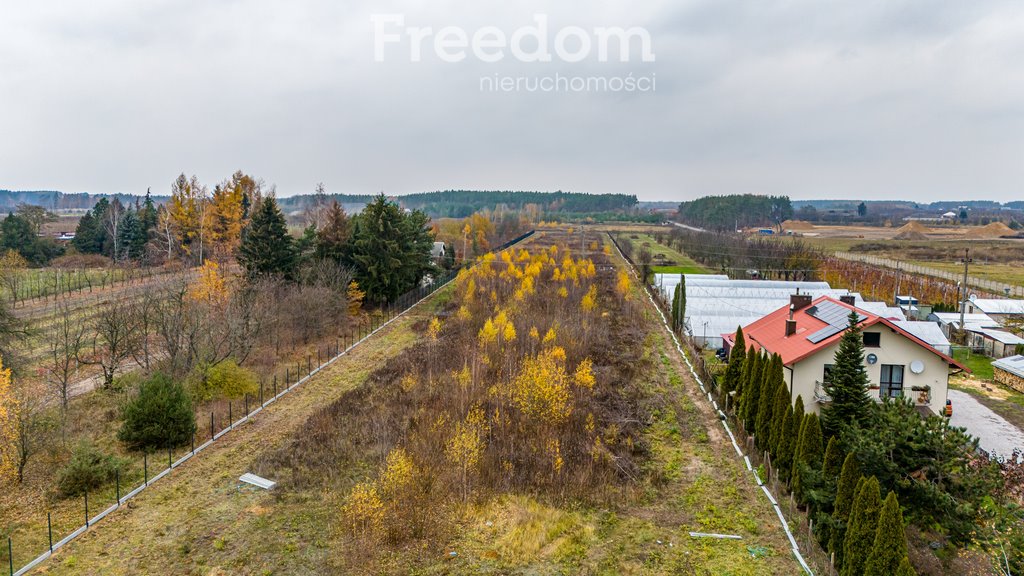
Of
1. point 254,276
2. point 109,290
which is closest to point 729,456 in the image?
point 254,276

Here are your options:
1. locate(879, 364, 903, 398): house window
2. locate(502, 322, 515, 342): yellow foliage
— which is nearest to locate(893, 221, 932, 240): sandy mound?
locate(879, 364, 903, 398): house window

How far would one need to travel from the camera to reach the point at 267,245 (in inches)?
1489

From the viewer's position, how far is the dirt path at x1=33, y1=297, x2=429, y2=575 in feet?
42.8

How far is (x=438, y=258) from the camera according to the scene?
67.6 meters

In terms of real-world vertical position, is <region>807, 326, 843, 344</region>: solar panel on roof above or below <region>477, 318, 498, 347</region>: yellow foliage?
above

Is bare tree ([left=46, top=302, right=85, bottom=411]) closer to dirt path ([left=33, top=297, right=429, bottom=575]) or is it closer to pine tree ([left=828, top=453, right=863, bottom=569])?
dirt path ([left=33, top=297, right=429, bottom=575])

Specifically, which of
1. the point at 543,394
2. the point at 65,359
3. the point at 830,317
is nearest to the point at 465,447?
the point at 543,394

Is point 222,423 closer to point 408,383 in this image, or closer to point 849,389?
point 408,383

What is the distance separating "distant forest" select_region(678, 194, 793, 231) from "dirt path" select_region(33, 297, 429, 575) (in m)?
132

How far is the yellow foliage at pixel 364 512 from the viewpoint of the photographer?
14.2m

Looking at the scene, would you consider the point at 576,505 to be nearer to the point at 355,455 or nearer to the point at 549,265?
the point at 355,455

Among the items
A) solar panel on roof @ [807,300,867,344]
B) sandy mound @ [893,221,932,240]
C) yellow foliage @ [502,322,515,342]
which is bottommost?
yellow foliage @ [502,322,515,342]

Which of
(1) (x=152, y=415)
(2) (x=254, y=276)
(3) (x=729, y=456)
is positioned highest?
(2) (x=254, y=276)

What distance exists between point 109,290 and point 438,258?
104ft
